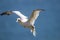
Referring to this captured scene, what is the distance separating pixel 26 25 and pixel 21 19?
91mm

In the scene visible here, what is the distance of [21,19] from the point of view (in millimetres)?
2436

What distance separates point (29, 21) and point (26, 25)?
6 cm

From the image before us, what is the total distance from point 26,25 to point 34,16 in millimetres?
140

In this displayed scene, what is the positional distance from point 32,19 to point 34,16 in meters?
0.04

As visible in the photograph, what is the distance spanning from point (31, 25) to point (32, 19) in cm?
7

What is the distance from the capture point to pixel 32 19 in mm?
2441

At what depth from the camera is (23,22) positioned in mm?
2426

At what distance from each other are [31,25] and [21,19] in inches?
5.3

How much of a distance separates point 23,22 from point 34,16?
0.15 meters

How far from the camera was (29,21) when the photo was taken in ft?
8.02

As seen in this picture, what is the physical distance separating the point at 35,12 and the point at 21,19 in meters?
0.18

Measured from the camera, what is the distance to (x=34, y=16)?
244cm

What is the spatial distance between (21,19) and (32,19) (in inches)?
5.0

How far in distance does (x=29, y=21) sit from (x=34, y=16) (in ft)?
0.27
